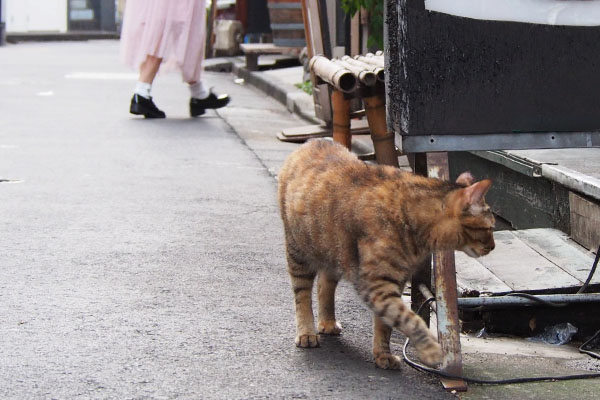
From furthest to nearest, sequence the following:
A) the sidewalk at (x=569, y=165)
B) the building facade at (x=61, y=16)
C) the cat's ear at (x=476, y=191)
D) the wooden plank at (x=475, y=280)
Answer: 1. the building facade at (x=61, y=16)
2. the sidewalk at (x=569, y=165)
3. the wooden plank at (x=475, y=280)
4. the cat's ear at (x=476, y=191)

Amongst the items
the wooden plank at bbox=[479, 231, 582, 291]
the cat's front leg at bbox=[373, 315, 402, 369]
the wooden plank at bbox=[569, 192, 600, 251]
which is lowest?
the cat's front leg at bbox=[373, 315, 402, 369]

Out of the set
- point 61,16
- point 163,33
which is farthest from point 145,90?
point 61,16

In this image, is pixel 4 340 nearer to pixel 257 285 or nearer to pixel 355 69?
pixel 257 285

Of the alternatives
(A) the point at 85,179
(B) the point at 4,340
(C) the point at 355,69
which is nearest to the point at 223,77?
(A) the point at 85,179

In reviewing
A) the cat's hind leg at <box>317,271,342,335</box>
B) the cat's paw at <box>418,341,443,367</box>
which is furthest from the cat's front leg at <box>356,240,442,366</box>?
the cat's hind leg at <box>317,271,342,335</box>

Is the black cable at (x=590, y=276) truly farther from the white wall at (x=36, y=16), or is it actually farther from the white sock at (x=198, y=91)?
the white wall at (x=36, y=16)

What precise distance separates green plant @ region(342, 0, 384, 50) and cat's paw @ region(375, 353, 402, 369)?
4.07 meters

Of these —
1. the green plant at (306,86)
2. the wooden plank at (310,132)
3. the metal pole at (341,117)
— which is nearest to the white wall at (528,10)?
the metal pole at (341,117)

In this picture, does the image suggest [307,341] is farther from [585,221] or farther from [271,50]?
[271,50]

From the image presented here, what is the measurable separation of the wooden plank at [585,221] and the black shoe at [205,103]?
5985 millimetres

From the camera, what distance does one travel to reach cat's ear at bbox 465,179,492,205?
3.35m

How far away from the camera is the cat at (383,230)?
11.3ft

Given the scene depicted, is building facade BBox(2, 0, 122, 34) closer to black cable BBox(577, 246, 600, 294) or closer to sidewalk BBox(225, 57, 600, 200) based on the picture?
sidewalk BBox(225, 57, 600, 200)

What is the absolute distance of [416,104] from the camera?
348 centimetres
